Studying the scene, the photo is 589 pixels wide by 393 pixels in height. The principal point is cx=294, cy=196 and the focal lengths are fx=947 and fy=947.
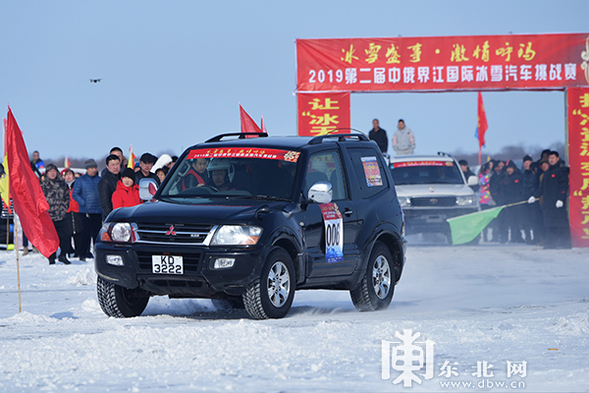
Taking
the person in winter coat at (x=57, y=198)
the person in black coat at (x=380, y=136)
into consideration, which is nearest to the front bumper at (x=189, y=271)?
the person in winter coat at (x=57, y=198)

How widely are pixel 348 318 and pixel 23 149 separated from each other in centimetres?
403

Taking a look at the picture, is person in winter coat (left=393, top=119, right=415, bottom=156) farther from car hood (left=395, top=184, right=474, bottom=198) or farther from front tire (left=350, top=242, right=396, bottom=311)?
front tire (left=350, top=242, right=396, bottom=311)

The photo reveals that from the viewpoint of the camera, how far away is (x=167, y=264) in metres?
8.20

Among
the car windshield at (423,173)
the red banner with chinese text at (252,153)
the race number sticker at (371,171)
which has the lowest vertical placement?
the car windshield at (423,173)

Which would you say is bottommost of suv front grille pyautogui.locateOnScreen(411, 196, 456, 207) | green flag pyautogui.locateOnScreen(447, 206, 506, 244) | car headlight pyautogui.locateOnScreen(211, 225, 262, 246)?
green flag pyautogui.locateOnScreen(447, 206, 506, 244)

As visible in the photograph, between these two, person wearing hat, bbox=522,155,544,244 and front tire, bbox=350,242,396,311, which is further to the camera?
person wearing hat, bbox=522,155,544,244

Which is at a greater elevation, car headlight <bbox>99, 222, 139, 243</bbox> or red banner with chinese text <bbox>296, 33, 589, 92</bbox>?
red banner with chinese text <bbox>296, 33, 589, 92</bbox>

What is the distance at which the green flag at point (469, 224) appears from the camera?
20.8 metres

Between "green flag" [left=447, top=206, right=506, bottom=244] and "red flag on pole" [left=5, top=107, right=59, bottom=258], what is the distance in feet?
40.2

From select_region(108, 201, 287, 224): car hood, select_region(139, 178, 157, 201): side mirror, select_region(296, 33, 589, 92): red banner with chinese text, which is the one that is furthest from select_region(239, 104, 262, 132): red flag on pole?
select_region(108, 201, 287, 224): car hood

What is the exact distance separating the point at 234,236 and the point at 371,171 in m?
2.75

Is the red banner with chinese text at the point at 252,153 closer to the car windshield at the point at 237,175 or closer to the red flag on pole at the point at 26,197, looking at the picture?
the car windshield at the point at 237,175

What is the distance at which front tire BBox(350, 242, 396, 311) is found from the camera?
32.7 feet

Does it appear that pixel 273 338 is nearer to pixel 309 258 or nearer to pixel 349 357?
pixel 349 357
